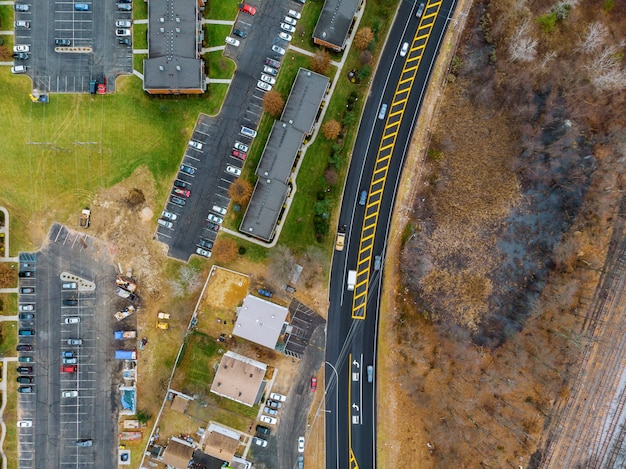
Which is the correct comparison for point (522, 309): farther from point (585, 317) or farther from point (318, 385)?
point (318, 385)

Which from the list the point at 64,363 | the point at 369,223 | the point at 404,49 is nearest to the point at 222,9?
the point at 404,49

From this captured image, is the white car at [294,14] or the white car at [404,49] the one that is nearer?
the white car at [294,14]

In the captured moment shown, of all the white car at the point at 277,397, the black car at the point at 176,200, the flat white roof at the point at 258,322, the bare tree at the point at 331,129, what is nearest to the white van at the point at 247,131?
the bare tree at the point at 331,129

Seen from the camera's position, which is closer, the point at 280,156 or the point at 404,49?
the point at 280,156

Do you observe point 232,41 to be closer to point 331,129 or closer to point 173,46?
point 173,46

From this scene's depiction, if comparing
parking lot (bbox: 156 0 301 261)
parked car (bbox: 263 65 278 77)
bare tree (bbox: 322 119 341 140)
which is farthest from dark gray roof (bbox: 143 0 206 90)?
bare tree (bbox: 322 119 341 140)

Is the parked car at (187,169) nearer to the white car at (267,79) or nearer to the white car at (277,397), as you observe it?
the white car at (267,79)
